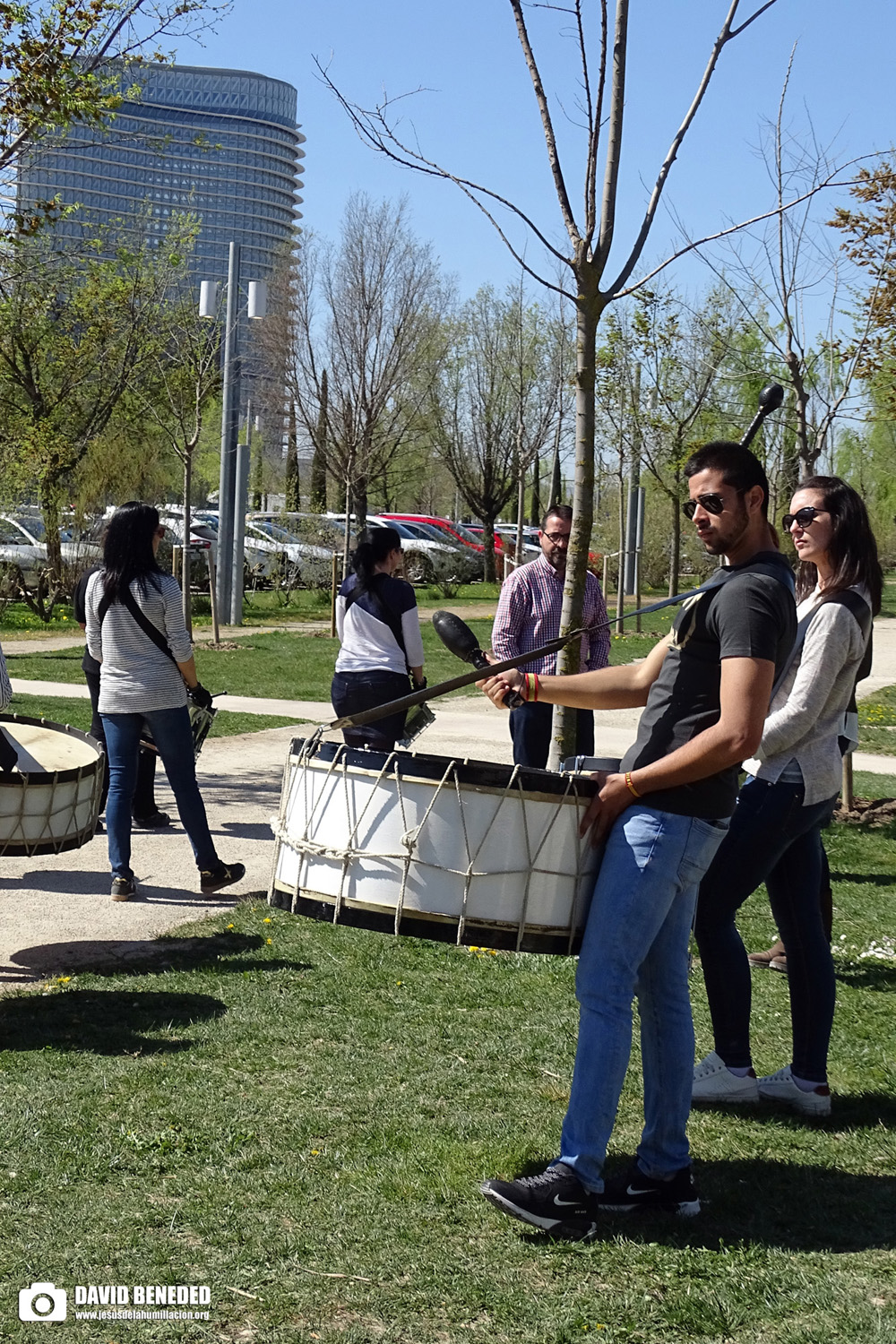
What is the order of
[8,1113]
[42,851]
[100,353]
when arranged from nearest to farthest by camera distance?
[8,1113] → [42,851] → [100,353]

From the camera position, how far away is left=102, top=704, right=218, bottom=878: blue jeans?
6770 mm

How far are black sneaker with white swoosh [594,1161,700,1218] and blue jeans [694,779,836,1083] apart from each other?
0.85 meters

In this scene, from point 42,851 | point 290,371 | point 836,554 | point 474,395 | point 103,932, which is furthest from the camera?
point 474,395

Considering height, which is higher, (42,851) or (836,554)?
(836,554)

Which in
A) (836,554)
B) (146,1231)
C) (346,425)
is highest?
(346,425)

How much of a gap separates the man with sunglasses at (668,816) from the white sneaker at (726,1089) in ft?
2.64

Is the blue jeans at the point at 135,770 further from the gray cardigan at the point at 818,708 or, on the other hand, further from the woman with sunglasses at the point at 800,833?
the gray cardigan at the point at 818,708

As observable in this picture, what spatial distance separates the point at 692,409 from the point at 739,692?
28.2 m

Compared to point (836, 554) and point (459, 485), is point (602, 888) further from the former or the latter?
point (459, 485)

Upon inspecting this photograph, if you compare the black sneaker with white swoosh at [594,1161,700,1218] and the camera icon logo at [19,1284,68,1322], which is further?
the black sneaker with white swoosh at [594,1161,700,1218]

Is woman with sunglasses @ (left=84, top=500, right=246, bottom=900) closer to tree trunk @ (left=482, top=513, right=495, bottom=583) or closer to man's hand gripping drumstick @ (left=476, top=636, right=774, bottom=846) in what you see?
man's hand gripping drumstick @ (left=476, top=636, right=774, bottom=846)

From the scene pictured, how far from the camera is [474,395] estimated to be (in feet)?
143

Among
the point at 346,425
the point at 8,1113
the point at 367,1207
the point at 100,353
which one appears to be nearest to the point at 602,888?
the point at 367,1207

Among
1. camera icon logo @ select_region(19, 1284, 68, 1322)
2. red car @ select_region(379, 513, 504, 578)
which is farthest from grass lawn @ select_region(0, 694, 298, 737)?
red car @ select_region(379, 513, 504, 578)
